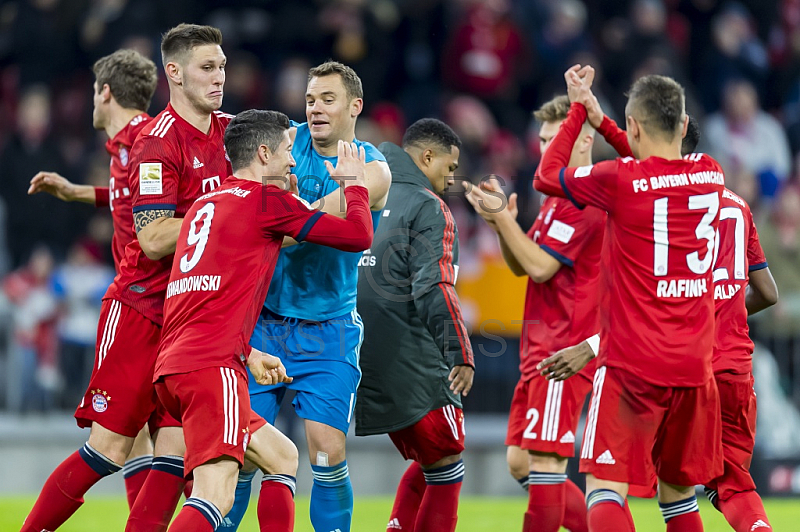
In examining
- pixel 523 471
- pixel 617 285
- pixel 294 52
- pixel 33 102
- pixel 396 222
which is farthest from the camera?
pixel 294 52

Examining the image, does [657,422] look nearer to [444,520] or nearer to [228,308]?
[444,520]

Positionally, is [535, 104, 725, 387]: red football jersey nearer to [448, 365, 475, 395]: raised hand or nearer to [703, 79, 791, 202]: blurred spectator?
[448, 365, 475, 395]: raised hand

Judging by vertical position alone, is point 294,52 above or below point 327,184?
above

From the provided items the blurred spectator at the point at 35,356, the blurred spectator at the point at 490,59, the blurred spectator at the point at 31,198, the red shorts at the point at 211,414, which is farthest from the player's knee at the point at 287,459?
the blurred spectator at the point at 490,59

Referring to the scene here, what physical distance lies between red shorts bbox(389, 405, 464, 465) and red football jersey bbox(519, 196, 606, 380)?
0.65 meters

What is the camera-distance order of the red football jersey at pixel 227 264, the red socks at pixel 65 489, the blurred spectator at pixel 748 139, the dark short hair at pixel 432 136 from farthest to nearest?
the blurred spectator at pixel 748 139, the dark short hair at pixel 432 136, the red socks at pixel 65 489, the red football jersey at pixel 227 264

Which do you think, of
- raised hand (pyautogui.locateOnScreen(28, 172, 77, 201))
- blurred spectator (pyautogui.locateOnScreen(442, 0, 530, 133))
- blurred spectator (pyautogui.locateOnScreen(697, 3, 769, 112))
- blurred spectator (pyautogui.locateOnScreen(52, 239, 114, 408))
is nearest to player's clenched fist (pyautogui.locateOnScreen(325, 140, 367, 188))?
raised hand (pyautogui.locateOnScreen(28, 172, 77, 201))

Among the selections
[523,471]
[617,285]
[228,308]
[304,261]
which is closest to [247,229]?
[228,308]

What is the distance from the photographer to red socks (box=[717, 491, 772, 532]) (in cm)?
550

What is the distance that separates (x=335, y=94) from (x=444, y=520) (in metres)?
2.39

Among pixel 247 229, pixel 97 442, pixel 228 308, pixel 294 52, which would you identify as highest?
pixel 294 52

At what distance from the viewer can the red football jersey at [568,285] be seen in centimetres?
652

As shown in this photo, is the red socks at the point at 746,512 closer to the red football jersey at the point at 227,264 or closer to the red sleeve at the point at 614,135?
the red sleeve at the point at 614,135

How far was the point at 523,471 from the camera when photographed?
22.3 feet
